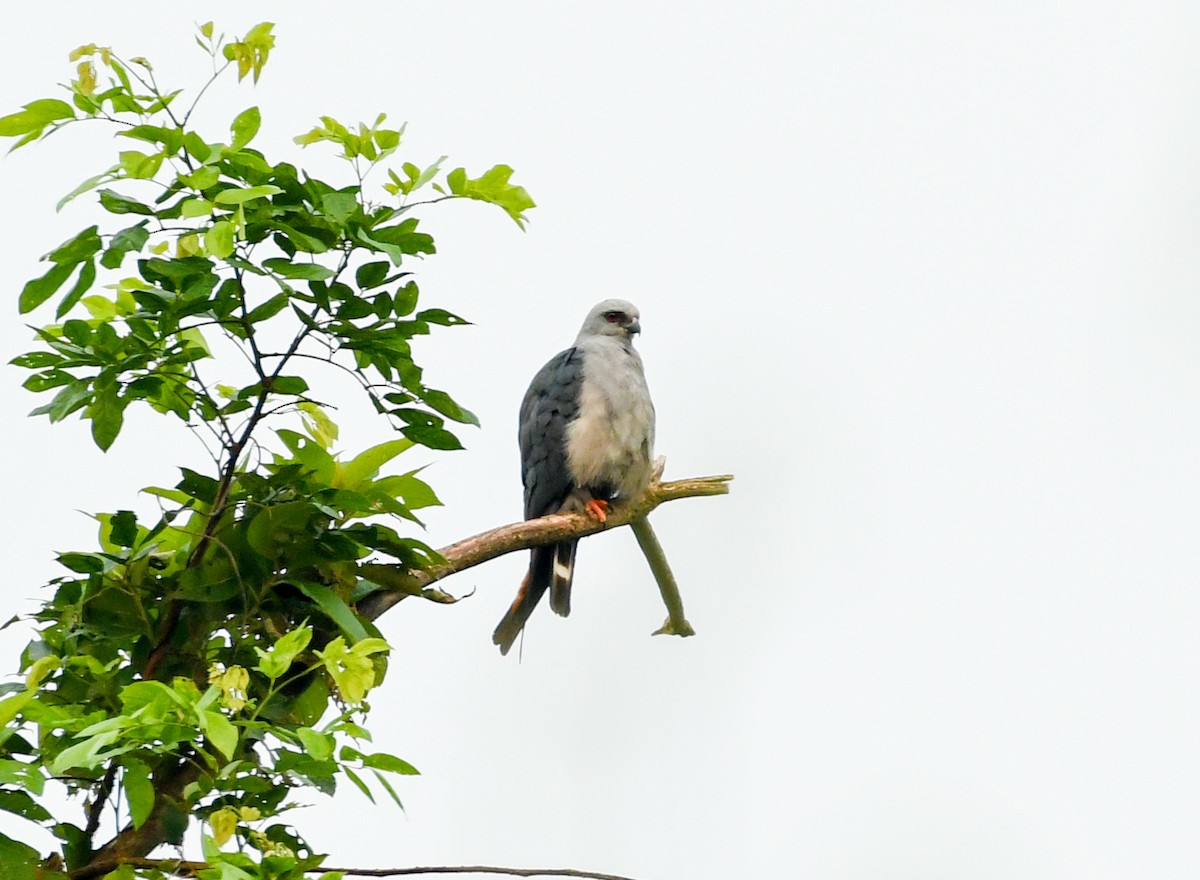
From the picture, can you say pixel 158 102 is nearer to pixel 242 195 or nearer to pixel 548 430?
pixel 242 195

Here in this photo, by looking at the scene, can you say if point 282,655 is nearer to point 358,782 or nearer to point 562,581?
point 358,782

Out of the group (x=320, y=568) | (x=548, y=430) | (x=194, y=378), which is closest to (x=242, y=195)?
(x=194, y=378)

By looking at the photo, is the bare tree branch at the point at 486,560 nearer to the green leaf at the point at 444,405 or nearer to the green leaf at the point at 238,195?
the green leaf at the point at 444,405

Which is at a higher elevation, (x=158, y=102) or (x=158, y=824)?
(x=158, y=102)

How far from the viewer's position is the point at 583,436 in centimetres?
504

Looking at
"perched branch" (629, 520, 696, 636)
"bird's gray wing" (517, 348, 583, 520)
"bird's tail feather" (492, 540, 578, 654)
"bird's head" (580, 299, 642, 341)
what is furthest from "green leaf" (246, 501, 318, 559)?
"bird's head" (580, 299, 642, 341)

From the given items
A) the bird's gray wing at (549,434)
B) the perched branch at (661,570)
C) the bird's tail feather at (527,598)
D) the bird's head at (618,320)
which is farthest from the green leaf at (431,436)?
the bird's head at (618,320)

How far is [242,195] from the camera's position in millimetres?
2016

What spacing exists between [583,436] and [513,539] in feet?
6.14

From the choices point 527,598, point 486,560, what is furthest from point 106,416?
point 527,598

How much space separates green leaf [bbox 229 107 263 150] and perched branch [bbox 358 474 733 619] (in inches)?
36.8

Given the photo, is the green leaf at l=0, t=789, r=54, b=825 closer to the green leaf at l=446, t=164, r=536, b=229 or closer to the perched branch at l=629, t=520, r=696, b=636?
the green leaf at l=446, t=164, r=536, b=229

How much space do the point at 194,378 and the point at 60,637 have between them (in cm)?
56

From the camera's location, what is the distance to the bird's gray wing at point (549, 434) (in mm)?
5141
